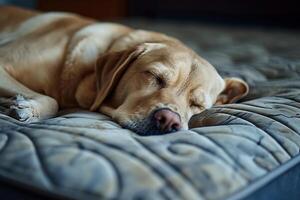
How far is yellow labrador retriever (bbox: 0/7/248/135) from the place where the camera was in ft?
6.37

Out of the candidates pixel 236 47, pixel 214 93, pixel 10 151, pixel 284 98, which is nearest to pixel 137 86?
pixel 214 93

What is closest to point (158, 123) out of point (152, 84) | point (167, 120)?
point (167, 120)

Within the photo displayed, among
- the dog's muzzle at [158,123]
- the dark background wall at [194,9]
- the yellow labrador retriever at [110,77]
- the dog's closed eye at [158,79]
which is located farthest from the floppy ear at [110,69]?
the dark background wall at [194,9]

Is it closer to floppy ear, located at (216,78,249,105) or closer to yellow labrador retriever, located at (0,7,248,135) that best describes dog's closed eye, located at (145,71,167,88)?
yellow labrador retriever, located at (0,7,248,135)

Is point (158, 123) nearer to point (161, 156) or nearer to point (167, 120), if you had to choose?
point (167, 120)

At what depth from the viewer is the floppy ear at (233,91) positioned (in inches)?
92.8

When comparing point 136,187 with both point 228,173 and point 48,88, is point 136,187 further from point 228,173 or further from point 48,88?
A: point 48,88

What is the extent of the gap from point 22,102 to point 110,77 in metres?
0.36

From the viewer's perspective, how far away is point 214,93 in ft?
7.38

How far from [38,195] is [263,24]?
3.95m

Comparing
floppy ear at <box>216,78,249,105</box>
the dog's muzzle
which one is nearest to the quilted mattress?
the dog's muzzle

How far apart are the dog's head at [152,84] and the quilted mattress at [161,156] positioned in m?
0.09

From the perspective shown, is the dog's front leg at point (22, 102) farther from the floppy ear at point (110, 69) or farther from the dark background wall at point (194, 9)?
the dark background wall at point (194, 9)

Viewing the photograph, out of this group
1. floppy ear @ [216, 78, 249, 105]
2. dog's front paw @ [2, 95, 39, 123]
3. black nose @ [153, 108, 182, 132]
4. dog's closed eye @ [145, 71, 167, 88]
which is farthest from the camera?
floppy ear @ [216, 78, 249, 105]
